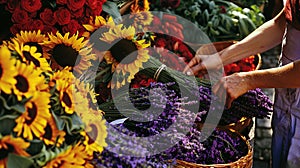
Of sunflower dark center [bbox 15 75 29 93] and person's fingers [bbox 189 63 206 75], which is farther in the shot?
person's fingers [bbox 189 63 206 75]

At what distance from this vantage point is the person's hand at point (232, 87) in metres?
1.41

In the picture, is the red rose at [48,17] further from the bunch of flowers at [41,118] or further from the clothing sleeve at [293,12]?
the clothing sleeve at [293,12]

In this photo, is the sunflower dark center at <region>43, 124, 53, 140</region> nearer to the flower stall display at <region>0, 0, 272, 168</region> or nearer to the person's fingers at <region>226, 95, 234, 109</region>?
the flower stall display at <region>0, 0, 272, 168</region>

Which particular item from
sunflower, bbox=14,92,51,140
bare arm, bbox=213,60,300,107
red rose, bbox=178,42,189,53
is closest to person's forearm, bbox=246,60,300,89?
bare arm, bbox=213,60,300,107

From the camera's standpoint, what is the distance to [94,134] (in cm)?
92

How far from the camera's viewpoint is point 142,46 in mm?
1323

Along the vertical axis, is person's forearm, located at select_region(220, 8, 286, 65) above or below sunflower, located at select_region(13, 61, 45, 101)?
below

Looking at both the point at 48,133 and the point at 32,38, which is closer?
the point at 48,133

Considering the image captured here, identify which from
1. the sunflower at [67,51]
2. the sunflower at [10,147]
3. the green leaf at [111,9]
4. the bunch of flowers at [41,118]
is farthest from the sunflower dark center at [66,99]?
the green leaf at [111,9]

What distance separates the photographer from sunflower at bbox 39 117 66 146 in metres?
0.85

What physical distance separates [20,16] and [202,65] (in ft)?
2.44

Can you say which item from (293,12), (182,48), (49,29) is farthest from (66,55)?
(182,48)

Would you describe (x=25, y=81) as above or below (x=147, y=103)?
above

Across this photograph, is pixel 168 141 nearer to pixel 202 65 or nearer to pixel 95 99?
pixel 95 99
